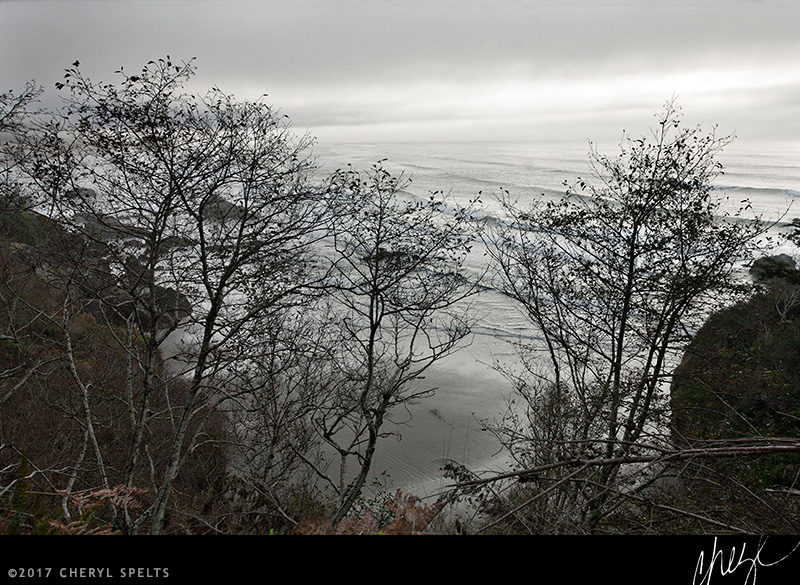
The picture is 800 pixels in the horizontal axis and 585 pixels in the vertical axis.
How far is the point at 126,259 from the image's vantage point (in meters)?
9.35

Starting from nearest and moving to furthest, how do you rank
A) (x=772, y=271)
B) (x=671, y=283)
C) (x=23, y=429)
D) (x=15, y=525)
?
(x=15, y=525)
(x=671, y=283)
(x=23, y=429)
(x=772, y=271)

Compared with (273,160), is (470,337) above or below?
below

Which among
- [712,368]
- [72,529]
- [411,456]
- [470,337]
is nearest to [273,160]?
[72,529]

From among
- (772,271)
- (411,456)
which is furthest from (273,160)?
(772,271)

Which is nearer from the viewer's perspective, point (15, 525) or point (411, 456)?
point (15, 525)

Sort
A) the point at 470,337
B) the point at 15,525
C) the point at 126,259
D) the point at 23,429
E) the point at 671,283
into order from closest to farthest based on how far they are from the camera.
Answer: the point at 15,525 < the point at 126,259 < the point at 671,283 < the point at 23,429 < the point at 470,337

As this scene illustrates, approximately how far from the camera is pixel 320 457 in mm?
16828

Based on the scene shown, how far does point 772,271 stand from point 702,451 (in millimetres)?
20925

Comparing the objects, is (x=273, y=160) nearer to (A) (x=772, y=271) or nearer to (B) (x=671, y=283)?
(B) (x=671, y=283)

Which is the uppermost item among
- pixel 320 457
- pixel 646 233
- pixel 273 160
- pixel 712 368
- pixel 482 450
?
pixel 273 160

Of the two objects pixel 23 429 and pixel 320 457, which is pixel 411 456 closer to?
pixel 320 457

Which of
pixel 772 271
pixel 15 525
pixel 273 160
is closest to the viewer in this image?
pixel 15 525
